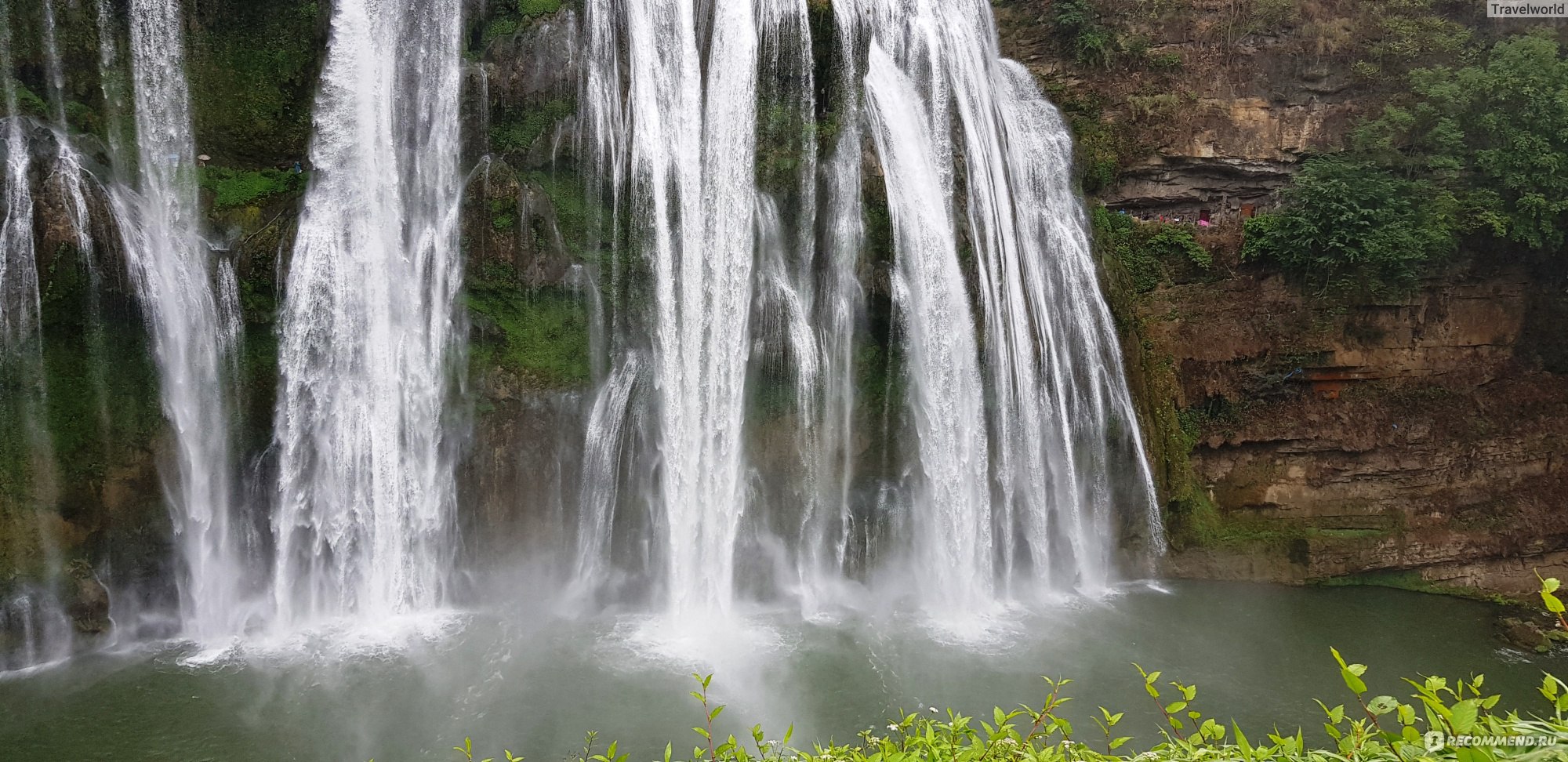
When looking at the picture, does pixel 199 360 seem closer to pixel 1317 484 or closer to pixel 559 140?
pixel 559 140

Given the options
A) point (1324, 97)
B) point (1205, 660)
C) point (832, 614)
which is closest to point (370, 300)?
point (832, 614)

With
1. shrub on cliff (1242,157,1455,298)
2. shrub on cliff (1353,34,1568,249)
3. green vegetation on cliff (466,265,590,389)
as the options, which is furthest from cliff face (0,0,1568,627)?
shrub on cliff (1353,34,1568,249)

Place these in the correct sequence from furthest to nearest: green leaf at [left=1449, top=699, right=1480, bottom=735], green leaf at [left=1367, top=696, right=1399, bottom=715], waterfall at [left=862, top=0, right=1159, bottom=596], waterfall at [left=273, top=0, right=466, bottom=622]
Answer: waterfall at [left=862, top=0, right=1159, bottom=596] → waterfall at [left=273, top=0, right=466, bottom=622] → green leaf at [left=1367, top=696, right=1399, bottom=715] → green leaf at [left=1449, top=699, right=1480, bottom=735]

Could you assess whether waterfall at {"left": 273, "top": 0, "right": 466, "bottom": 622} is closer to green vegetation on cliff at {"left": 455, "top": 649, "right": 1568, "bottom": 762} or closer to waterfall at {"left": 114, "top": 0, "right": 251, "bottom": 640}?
waterfall at {"left": 114, "top": 0, "right": 251, "bottom": 640}

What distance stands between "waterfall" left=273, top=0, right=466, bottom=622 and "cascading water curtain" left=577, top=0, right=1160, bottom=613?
234 cm

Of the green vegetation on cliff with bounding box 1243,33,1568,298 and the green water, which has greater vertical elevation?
the green vegetation on cliff with bounding box 1243,33,1568,298

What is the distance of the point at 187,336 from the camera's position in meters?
12.8

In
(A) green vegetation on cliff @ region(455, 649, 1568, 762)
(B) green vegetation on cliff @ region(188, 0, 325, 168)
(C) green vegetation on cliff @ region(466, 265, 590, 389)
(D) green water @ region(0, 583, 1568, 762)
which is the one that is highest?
(B) green vegetation on cliff @ region(188, 0, 325, 168)

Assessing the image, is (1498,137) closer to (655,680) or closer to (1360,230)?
(1360,230)

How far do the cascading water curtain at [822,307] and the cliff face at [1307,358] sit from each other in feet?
9.14

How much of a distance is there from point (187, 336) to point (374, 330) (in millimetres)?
2492

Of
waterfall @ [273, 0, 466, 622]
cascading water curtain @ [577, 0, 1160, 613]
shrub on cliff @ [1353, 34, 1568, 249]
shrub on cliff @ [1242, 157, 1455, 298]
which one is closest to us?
waterfall @ [273, 0, 466, 622]

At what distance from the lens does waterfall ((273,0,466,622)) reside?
1305 cm

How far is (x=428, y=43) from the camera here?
1399 cm
